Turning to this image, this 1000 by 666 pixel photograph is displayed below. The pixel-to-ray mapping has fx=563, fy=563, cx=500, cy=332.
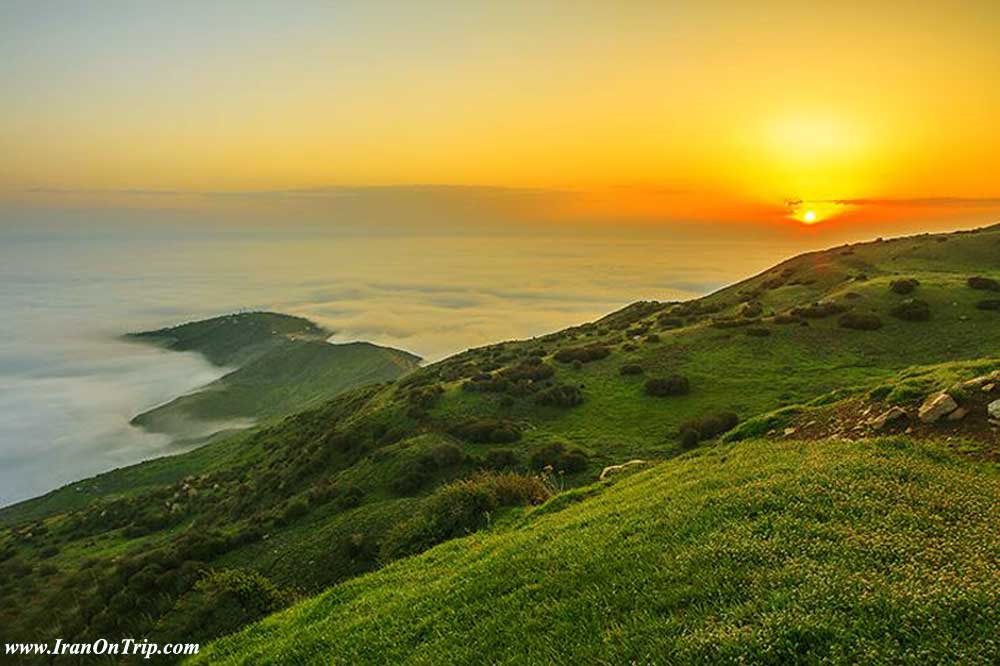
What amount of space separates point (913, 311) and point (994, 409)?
33.8m

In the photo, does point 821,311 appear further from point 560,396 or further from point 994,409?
point 994,409

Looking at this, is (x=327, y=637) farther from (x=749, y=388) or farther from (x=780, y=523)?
(x=749, y=388)

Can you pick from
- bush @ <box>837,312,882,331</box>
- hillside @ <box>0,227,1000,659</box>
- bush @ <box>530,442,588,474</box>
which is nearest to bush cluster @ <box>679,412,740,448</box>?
hillside @ <box>0,227,1000,659</box>

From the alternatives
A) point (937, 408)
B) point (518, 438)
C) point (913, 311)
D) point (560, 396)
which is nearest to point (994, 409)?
point (937, 408)

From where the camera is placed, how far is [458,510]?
2255cm

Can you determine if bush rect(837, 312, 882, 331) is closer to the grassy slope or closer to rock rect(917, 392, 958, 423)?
rock rect(917, 392, 958, 423)

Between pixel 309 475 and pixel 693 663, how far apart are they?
45.6m

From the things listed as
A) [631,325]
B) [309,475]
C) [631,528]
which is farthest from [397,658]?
Answer: [631,325]

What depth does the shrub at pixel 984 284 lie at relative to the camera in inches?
1891

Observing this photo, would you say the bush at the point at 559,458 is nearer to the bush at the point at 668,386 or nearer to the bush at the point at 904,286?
the bush at the point at 668,386

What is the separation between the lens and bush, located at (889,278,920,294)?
4953 cm

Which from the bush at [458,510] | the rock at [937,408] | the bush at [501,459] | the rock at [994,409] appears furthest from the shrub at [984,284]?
the bush at [458,510]

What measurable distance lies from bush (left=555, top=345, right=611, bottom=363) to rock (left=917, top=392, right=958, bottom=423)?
35277mm

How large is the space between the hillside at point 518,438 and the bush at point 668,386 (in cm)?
14
